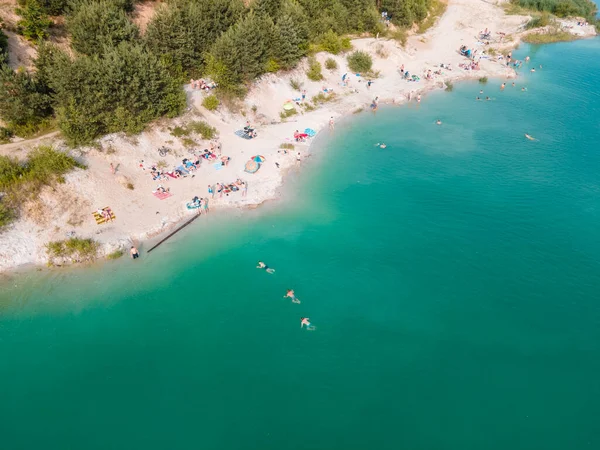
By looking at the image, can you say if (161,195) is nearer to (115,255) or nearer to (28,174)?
(115,255)

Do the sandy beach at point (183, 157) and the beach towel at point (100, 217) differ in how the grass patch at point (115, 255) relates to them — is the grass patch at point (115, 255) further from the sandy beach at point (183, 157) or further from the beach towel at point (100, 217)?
the beach towel at point (100, 217)

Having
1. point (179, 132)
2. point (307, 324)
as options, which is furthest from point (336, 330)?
point (179, 132)

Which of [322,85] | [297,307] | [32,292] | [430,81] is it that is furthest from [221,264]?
[430,81]

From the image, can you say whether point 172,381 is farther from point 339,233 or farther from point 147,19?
point 147,19

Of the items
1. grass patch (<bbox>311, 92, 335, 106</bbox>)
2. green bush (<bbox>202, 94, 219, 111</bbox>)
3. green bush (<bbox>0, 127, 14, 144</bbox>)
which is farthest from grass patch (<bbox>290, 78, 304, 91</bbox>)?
green bush (<bbox>0, 127, 14, 144</bbox>)

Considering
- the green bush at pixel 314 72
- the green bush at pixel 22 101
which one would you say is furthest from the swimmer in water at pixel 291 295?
the green bush at pixel 314 72

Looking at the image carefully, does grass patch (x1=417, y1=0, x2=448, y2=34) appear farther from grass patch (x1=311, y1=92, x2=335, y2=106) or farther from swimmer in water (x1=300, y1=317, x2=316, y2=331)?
swimmer in water (x1=300, y1=317, x2=316, y2=331)

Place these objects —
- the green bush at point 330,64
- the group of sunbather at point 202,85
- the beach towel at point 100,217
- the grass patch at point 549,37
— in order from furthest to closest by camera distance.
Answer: the grass patch at point 549,37 → the green bush at point 330,64 → the group of sunbather at point 202,85 → the beach towel at point 100,217
